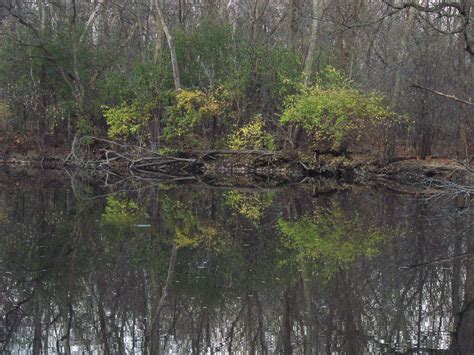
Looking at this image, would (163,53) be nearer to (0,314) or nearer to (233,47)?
(233,47)

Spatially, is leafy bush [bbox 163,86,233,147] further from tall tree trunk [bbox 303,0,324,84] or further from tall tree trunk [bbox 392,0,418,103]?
tall tree trunk [bbox 392,0,418,103]

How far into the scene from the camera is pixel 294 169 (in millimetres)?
24828

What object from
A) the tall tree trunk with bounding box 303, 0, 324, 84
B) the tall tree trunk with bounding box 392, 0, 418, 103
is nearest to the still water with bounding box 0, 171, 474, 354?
the tall tree trunk with bounding box 392, 0, 418, 103

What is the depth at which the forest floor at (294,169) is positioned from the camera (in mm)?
21953

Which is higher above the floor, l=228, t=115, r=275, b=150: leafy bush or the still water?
l=228, t=115, r=275, b=150: leafy bush

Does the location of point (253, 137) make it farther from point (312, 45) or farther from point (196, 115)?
point (312, 45)

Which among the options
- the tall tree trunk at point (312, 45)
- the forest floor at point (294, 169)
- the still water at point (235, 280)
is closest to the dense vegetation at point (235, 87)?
the tall tree trunk at point (312, 45)

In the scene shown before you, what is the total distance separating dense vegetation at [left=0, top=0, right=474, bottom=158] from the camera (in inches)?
933

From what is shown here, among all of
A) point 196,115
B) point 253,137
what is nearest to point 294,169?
point 253,137

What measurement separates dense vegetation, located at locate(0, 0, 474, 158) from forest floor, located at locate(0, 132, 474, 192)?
566 mm

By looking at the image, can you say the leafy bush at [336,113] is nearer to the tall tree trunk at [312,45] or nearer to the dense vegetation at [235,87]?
the dense vegetation at [235,87]

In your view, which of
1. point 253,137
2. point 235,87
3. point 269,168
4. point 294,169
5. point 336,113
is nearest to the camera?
point 336,113

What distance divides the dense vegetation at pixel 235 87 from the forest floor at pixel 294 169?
1.86ft

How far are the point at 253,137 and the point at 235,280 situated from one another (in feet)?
57.5
